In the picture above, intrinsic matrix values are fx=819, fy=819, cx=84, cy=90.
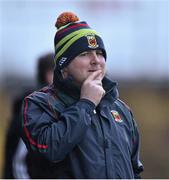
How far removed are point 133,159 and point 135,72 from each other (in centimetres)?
1330

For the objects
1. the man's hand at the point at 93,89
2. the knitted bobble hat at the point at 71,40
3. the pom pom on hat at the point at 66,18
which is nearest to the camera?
the man's hand at the point at 93,89

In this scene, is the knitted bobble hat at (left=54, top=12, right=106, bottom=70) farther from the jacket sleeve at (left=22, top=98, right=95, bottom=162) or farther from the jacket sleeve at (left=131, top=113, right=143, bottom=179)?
the jacket sleeve at (left=131, top=113, right=143, bottom=179)

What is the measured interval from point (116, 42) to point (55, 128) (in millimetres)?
13081

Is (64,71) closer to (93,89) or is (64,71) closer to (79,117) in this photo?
(93,89)

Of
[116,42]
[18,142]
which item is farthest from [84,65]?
[116,42]

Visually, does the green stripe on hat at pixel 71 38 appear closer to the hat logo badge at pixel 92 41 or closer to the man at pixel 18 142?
the hat logo badge at pixel 92 41

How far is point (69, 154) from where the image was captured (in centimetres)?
397

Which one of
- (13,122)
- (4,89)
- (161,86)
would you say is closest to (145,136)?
(161,86)

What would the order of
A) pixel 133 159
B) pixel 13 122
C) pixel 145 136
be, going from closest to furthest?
pixel 133 159
pixel 13 122
pixel 145 136

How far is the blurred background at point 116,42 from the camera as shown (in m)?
15.8

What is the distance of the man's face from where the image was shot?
4.12m

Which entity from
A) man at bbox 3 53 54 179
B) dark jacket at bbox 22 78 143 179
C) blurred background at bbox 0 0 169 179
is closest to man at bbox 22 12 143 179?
dark jacket at bbox 22 78 143 179

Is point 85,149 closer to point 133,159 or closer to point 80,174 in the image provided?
point 80,174

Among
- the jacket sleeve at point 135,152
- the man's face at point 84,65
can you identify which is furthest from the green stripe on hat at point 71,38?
the jacket sleeve at point 135,152
